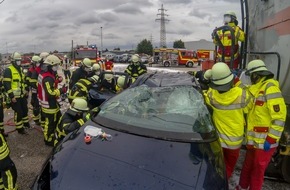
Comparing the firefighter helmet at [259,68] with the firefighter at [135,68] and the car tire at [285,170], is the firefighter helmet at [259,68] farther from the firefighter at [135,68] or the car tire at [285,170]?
the firefighter at [135,68]

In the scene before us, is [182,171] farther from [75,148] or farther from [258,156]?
[258,156]

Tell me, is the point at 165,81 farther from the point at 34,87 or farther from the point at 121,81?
the point at 34,87

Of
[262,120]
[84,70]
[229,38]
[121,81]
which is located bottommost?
[262,120]

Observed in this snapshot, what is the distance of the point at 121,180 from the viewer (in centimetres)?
207

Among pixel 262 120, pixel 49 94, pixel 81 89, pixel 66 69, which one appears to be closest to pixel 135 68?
pixel 81 89

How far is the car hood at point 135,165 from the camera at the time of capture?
2.06 metres

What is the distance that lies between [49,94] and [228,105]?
3334mm

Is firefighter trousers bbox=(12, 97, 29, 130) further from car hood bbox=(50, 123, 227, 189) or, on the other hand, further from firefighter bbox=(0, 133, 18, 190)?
car hood bbox=(50, 123, 227, 189)

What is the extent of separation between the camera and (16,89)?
620cm

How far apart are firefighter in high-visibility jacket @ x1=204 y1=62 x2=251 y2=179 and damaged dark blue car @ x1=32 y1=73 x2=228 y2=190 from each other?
23cm

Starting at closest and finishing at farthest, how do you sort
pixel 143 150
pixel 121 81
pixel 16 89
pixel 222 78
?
pixel 143 150 < pixel 222 78 < pixel 121 81 < pixel 16 89

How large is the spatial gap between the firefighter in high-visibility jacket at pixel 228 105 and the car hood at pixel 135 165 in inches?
30.8

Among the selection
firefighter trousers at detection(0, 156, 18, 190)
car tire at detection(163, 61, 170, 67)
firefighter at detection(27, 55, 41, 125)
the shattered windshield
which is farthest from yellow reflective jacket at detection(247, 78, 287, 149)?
car tire at detection(163, 61, 170, 67)

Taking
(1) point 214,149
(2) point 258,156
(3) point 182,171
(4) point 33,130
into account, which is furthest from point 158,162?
(4) point 33,130
